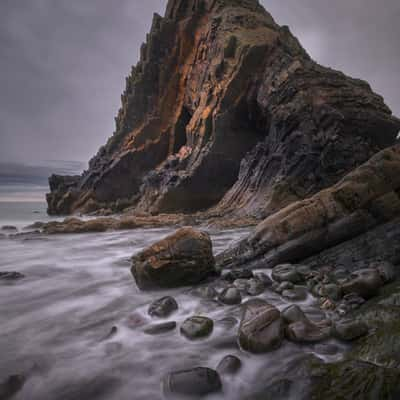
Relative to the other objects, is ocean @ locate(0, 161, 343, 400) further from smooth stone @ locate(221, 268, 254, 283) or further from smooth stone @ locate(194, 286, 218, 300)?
smooth stone @ locate(221, 268, 254, 283)

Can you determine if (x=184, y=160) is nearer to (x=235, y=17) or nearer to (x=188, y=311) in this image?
(x=235, y=17)

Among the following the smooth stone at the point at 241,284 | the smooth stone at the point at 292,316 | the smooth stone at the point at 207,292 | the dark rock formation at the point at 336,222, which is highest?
the dark rock formation at the point at 336,222

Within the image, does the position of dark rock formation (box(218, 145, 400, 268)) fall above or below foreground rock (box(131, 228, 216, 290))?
above

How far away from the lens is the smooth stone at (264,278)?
10.9 ft

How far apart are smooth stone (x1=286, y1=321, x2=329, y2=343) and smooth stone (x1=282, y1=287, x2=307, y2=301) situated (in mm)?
745

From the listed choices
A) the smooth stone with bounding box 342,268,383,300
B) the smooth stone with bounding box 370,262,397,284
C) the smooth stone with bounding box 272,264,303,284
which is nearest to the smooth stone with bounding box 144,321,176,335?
the smooth stone with bounding box 272,264,303,284

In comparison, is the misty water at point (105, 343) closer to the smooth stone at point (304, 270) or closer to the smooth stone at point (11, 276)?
the smooth stone at point (11, 276)

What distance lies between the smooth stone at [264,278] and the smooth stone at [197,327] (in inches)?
42.0

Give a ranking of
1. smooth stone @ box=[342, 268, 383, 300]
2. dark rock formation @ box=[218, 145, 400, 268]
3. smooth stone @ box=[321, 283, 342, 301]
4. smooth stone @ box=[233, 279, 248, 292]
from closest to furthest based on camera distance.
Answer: smooth stone @ box=[342, 268, 383, 300]
smooth stone @ box=[321, 283, 342, 301]
smooth stone @ box=[233, 279, 248, 292]
dark rock formation @ box=[218, 145, 400, 268]

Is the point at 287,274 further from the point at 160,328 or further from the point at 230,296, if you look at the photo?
the point at 160,328

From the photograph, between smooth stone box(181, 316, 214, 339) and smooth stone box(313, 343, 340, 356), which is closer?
smooth stone box(313, 343, 340, 356)

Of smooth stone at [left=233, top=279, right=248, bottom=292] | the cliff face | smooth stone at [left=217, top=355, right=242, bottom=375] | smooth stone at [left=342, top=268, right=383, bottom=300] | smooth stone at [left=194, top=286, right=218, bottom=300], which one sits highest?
the cliff face

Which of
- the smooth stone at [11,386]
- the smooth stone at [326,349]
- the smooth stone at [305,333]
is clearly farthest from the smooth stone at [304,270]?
the smooth stone at [11,386]

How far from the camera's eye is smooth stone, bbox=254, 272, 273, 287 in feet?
10.9
